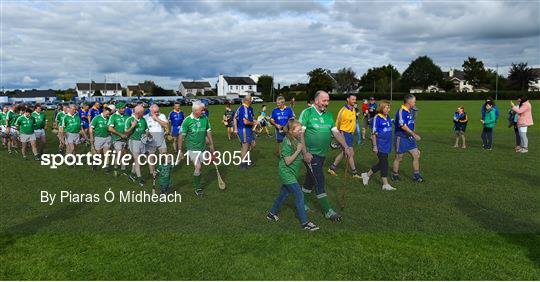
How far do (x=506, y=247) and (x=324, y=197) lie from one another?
2734mm

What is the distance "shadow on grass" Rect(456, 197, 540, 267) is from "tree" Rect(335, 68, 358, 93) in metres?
117

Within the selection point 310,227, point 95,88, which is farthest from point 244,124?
point 95,88

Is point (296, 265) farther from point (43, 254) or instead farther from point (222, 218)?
point (43, 254)

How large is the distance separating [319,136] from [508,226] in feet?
10.9

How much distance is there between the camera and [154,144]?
995cm

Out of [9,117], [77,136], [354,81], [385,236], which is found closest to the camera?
[385,236]

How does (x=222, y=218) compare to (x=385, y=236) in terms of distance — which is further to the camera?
(x=222, y=218)

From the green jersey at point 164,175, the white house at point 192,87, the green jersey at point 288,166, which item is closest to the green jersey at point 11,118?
the green jersey at point 164,175

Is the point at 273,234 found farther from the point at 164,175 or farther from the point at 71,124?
the point at 71,124

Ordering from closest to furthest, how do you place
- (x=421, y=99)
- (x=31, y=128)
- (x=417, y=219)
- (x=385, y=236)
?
(x=385, y=236) < (x=417, y=219) < (x=31, y=128) < (x=421, y=99)

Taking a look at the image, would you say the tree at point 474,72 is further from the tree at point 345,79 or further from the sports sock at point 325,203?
the sports sock at point 325,203

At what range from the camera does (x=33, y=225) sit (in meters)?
6.89

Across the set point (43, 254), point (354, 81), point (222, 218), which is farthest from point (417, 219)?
point (354, 81)

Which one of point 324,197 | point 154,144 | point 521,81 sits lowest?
point 324,197
